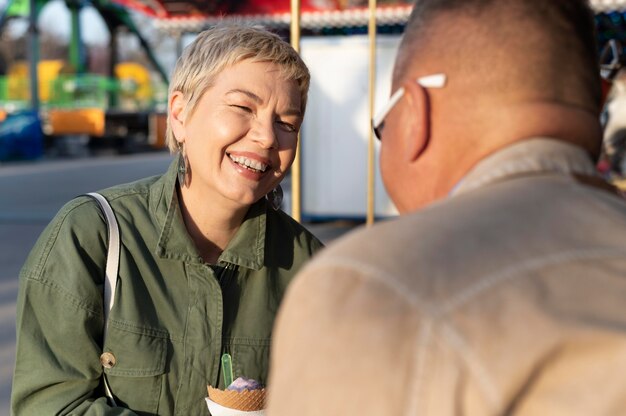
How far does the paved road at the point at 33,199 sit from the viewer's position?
17.6 feet

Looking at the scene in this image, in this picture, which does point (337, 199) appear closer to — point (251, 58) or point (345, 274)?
point (251, 58)

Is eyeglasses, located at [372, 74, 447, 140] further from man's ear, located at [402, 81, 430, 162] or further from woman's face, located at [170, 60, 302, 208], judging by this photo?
woman's face, located at [170, 60, 302, 208]

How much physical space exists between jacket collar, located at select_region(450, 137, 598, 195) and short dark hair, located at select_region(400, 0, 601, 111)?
0.27 feet

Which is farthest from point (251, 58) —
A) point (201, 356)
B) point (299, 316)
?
point (299, 316)

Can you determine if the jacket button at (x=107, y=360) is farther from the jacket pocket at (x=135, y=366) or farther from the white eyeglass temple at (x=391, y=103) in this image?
the white eyeglass temple at (x=391, y=103)

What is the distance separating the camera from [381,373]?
773 mm

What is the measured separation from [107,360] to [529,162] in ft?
3.67

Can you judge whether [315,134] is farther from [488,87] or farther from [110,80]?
[110,80]

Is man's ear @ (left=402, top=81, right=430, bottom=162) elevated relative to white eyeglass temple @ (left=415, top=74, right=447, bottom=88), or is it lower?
lower

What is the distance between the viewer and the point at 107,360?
177cm

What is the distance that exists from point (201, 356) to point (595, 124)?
1.08m

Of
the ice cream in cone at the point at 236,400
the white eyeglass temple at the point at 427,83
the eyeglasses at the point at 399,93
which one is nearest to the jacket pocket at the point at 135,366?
the ice cream in cone at the point at 236,400

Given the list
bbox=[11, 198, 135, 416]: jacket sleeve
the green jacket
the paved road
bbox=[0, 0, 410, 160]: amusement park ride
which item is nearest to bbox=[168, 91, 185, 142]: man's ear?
the green jacket

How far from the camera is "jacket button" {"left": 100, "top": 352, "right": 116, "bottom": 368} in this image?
5.78 ft
